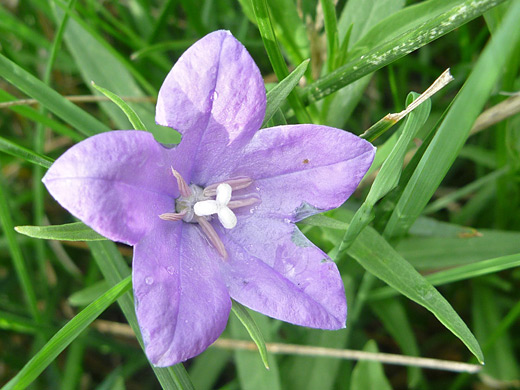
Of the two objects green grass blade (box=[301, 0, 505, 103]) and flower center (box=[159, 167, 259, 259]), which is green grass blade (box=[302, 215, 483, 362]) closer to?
flower center (box=[159, 167, 259, 259])

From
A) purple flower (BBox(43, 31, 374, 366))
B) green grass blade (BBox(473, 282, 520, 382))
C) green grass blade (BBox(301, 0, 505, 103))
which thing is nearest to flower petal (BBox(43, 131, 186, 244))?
purple flower (BBox(43, 31, 374, 366))

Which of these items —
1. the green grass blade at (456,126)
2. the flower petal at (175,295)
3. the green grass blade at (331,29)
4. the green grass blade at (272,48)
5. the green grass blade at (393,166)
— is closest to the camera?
the green grass blade at (456,126)

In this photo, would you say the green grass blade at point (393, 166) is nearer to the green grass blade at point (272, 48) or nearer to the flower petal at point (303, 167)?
the flower petal at point (303, 167)

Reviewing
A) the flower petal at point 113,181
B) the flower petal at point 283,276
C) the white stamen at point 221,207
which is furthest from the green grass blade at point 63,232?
the flower petal at point 283,276

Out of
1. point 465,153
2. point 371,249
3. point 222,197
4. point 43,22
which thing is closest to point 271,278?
point 222,197

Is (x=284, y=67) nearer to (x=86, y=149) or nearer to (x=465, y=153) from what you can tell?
(x=86, y=149)

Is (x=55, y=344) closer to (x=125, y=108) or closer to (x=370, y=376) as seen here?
(x=125, y=108)
